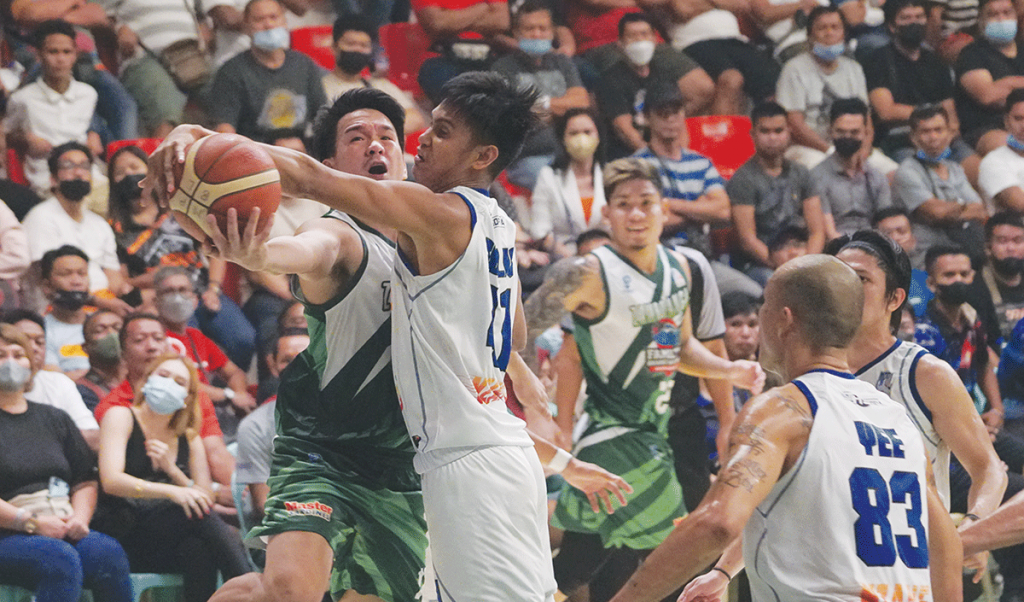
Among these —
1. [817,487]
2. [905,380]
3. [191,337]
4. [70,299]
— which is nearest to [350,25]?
[191,337]

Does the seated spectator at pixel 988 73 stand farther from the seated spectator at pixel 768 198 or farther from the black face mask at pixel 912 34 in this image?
the seated spectator at pixel 768 198

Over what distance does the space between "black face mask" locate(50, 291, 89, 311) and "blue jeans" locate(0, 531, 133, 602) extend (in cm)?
185

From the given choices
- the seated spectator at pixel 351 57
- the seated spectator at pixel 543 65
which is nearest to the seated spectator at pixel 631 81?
the seated spectator at pixel 543 65

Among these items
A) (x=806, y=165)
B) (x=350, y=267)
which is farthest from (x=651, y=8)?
(x=350, y=267)

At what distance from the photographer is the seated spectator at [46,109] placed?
802 cm

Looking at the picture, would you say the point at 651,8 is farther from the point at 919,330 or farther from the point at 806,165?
the point at 919,330

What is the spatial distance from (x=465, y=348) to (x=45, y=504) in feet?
10.5

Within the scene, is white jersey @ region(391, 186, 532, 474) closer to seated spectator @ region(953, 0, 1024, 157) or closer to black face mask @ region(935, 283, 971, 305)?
black face mask @ region(935, 283, 971, 305)

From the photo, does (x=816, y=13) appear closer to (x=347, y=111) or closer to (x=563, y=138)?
(x=563, y=138)

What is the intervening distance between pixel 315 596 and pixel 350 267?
40.6 inches

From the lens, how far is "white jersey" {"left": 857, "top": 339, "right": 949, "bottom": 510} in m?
4.23

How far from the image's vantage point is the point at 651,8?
10.8 meters

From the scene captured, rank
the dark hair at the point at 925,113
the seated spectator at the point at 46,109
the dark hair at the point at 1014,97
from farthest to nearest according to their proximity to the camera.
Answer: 1. the dark hair at the point at 1014,97
2. the dark hair at the point at 925,113
3. the seated spectator at the point at 46,109

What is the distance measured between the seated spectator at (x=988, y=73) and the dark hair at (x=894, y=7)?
0.65 metres
